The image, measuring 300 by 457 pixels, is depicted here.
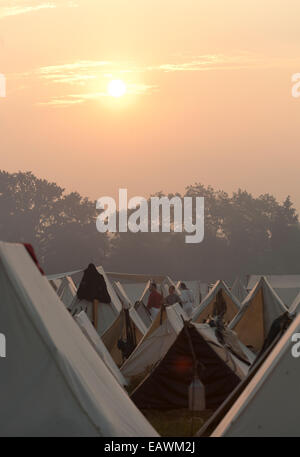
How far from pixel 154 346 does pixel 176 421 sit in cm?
350

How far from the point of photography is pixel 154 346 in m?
18.2

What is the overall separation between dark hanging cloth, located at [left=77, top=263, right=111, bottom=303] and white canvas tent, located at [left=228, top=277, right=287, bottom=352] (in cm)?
324

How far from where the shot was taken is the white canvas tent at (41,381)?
7766 millimetres

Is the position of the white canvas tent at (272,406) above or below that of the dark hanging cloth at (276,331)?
below

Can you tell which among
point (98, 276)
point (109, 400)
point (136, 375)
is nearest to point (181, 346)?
point (136, 375)

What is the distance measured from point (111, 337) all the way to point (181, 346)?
6.24 metres

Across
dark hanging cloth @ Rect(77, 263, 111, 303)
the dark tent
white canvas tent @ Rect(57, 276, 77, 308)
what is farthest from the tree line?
the dark tent

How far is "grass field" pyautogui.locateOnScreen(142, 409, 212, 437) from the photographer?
45.4ft

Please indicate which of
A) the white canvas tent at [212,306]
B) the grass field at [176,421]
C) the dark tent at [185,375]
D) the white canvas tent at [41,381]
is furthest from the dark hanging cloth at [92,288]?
the white canvas tent at [41,381]

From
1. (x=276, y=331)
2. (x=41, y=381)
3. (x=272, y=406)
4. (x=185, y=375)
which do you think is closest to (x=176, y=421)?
(x=185, y=375)

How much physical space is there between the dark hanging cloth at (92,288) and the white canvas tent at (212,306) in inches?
107

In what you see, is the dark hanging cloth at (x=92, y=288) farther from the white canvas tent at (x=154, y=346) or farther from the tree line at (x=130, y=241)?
the tree line at (x=130, y=241)
